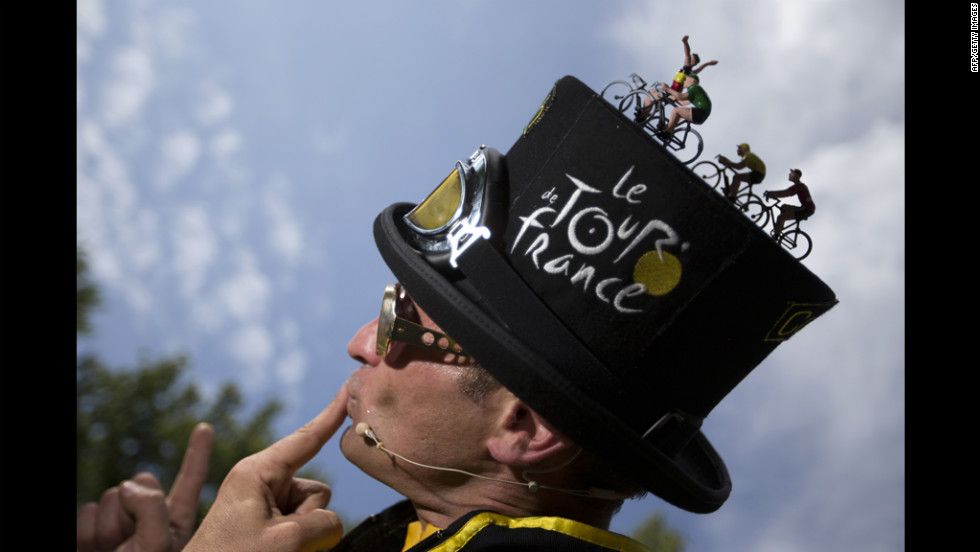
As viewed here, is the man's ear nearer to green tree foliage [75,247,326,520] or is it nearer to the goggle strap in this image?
the goggle strap

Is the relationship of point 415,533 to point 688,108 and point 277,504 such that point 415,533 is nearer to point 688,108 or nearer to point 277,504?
point 277,504

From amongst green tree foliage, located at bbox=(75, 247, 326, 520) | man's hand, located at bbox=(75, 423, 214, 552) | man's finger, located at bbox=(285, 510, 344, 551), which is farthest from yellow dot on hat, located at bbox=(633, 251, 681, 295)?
green tree foliage, located at bbox=(75, 247, 326, 520)

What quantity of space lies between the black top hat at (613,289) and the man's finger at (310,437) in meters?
0.63

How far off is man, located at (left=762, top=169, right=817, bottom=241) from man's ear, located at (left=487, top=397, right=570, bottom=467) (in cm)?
96

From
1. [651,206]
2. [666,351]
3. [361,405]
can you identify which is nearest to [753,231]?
[651,206]

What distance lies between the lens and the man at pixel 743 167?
86.2 inches

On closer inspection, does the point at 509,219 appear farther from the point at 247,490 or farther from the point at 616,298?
the point at 247,490

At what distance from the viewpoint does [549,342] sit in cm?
202

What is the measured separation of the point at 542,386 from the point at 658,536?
8576 mm

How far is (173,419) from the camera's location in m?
8.62

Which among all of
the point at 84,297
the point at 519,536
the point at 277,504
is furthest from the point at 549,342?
the point at 84,297

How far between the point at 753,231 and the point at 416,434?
1.19 meters

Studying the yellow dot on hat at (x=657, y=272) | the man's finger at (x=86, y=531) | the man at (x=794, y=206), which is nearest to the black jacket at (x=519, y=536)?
the yellow dot on hat at (x=657, y=272)

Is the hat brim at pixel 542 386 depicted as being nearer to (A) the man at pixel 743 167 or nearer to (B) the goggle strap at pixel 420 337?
(B) the goggle strap at pixel 420 337
